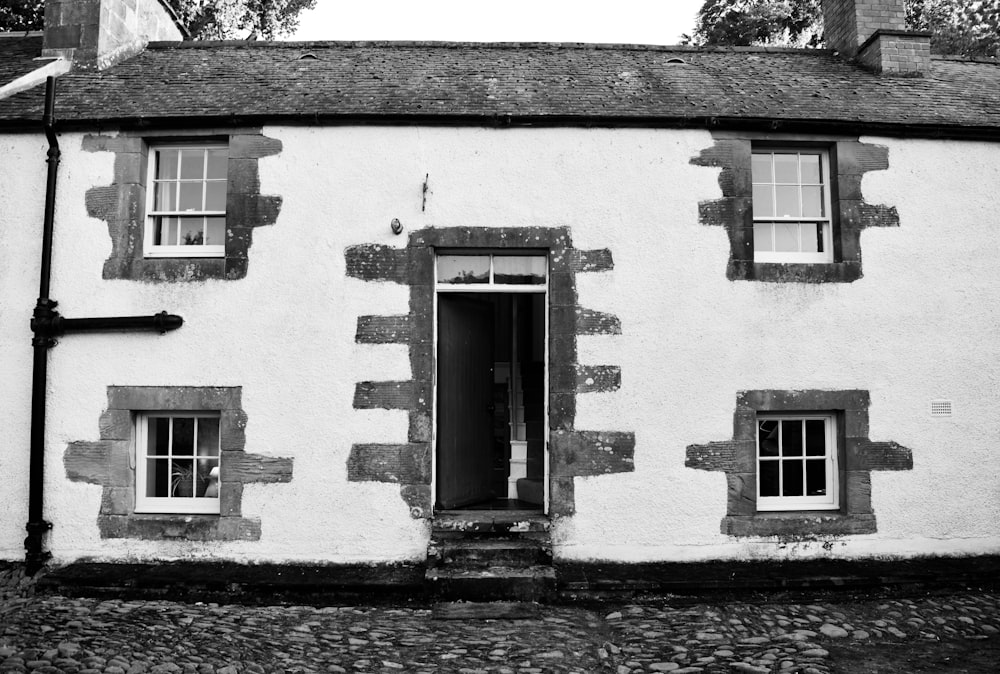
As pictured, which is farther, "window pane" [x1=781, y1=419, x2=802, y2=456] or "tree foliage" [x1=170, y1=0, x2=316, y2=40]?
"tree foliage" [x1=170, y1=0, x2=316, y2=40]

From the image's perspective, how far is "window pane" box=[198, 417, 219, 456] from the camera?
7.13 m

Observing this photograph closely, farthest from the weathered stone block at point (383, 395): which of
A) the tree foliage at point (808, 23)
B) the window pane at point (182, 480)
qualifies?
the tree foliage at point (808, 23)

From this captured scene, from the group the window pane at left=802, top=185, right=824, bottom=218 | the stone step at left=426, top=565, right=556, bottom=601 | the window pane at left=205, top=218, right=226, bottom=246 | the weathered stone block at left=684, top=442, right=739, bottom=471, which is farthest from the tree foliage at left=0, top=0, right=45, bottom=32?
the weathered stone block at left=684, top=442, right=739, bottom=471

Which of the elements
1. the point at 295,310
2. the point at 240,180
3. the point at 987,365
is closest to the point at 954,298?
the point at 987,365

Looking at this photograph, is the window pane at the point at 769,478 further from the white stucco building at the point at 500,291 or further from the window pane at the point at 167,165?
the window pane at the point at 167,165

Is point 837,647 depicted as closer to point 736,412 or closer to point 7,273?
point 736,412

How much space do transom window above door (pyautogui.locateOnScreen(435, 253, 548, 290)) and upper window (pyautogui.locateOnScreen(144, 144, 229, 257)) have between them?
218 centimetres

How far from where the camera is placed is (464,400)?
769cm

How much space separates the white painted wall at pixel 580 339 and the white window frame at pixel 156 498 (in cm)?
34

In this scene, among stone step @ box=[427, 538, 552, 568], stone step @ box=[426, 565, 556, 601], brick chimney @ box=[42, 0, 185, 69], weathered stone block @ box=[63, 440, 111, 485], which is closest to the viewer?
stone step @ box=[426, 565, 556, 601]

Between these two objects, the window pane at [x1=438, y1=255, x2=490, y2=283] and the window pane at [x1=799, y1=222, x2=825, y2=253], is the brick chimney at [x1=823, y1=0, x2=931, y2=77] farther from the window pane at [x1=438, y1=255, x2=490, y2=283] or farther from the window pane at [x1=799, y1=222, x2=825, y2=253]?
the window pane at [x1=438, y1=255, x2=490, y2=283]

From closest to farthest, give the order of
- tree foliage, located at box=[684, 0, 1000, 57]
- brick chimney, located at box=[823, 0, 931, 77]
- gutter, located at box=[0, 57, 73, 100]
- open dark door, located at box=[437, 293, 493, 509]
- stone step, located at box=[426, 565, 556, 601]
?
stone step, located at box=[426, 565, 556, 601] → open dark door, located at box=[437, 293, 493, 509] → gutter, located at box=[0, 57, 73, 100] → brick chimney, located at box=[823, 0, 931, 77] → tree foliage, located at box=[684, 0, 1000, 57]

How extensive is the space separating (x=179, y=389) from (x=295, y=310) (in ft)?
4.19

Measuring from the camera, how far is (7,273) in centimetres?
703
